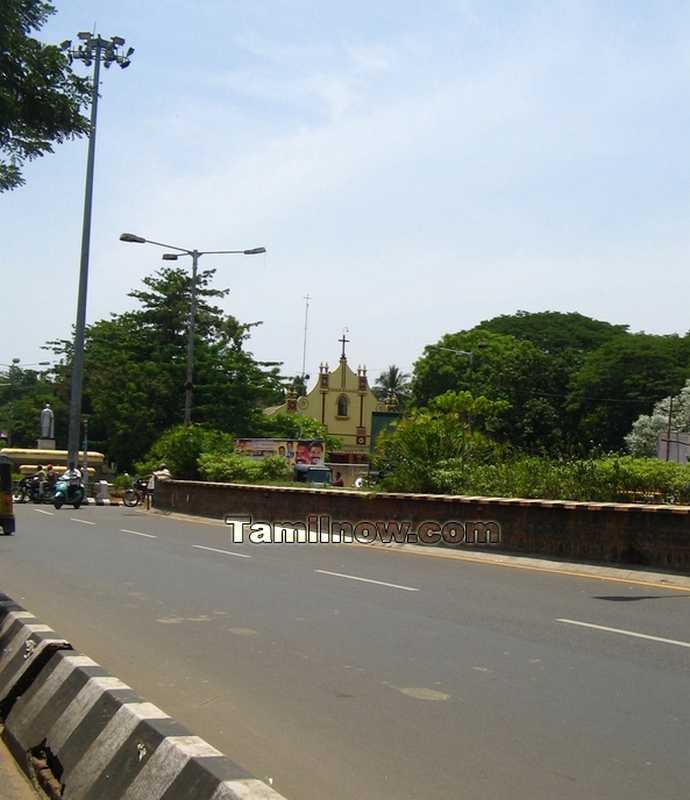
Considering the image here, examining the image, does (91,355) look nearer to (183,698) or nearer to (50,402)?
(50,402)

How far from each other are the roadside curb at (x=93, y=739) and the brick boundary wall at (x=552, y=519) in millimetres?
10341

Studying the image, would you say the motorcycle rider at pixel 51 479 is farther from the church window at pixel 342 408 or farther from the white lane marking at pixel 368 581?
the church window at pixel 342 408

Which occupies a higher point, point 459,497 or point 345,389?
point 345,389

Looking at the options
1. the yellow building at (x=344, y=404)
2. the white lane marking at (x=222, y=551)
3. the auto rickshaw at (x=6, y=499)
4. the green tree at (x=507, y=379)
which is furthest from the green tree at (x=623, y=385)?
the auto rickshaw at (x=6, y=499)

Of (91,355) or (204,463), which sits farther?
(91,355)

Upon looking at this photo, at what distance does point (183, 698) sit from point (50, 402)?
66.9 meters

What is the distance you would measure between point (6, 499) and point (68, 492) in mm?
14258

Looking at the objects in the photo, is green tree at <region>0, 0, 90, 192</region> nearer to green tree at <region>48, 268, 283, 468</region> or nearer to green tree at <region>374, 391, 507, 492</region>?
green tree at <region>374, 391, 507, 492</region>

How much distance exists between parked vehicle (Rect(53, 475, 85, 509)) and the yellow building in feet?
212

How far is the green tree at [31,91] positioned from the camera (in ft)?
30.8

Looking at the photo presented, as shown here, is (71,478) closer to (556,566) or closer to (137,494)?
(137,494)

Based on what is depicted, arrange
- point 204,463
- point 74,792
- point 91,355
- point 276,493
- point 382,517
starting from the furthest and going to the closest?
point 91,355 → point 204,463 → point 276,493 → point 382,517 → point 74,792

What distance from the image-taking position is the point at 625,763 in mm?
5723

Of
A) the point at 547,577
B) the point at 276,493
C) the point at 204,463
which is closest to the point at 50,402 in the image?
the point at 204,463
